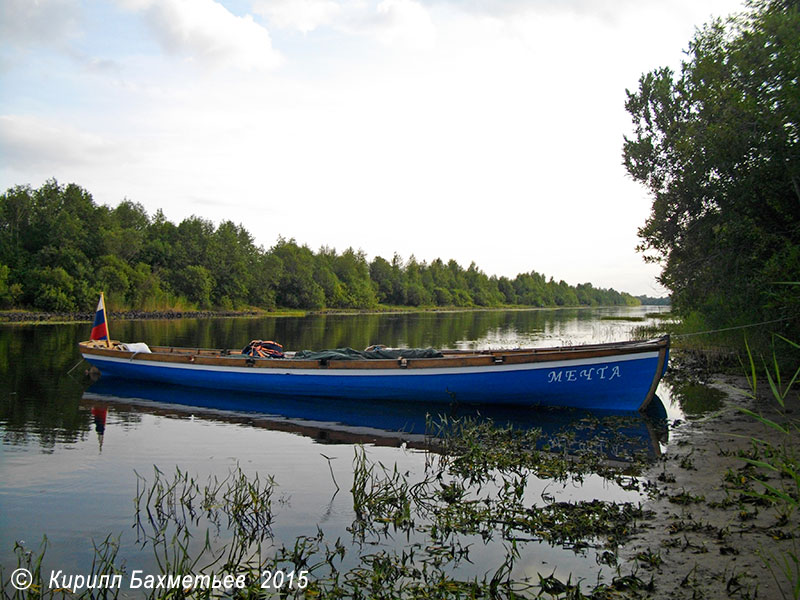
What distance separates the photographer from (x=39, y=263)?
57.8m

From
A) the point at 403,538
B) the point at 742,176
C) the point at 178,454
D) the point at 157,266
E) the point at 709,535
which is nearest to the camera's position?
the point at 709,535

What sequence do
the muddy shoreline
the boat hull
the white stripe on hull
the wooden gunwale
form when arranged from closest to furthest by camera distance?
1. the muddy shoreline
2. the wooden gunwale
3. the white stripe on hull
4. the boat hull

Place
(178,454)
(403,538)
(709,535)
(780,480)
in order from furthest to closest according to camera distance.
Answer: (178,454) < (780,480) < (403,538) < (709,535)

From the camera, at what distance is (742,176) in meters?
12.0

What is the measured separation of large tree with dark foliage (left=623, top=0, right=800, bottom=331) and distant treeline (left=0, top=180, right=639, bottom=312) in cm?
5641

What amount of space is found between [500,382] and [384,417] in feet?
9.64

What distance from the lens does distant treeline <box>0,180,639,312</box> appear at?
2231 inches

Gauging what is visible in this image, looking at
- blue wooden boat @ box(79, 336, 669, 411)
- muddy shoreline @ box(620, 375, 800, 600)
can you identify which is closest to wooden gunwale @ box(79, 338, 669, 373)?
blue wooden boat @ box(79, 336, 669, 411)

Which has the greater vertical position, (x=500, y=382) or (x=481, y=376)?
(x=481, y=376)

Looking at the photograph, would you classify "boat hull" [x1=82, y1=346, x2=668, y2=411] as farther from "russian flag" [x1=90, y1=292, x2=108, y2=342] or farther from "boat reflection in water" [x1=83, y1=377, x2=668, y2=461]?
"russian flag" [x1=90, y1=292, x2=108, y2=342]

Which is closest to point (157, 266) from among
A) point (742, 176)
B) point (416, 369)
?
point (416, 369)

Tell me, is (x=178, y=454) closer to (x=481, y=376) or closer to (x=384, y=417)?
(x=384, y=417)

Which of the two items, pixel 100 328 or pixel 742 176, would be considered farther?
pixel 100 328

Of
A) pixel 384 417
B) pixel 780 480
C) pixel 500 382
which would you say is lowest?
pixel 384 417
